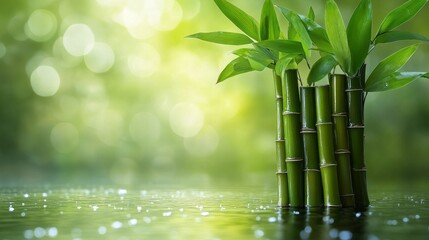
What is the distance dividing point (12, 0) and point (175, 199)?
574 cm

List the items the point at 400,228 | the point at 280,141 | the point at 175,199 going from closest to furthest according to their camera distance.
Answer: the point at 400,228 → the point at 280,141 → the point at 175,199

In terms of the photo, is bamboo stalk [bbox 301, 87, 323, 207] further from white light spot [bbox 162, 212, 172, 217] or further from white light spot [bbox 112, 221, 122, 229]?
white light spot [bbox 112, 221, 122, 229]

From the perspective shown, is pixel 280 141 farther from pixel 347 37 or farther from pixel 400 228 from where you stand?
pixel 400 228

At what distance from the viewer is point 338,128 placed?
3.37 m

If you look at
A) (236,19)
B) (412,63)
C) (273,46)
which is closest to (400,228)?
(273,46)

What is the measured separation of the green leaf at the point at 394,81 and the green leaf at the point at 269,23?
1.57ft

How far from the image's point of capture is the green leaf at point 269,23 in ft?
11.1

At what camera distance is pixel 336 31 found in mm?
3232

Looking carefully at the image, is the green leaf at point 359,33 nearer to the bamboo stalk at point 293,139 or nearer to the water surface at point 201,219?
the bamboo stalk at point 293,139

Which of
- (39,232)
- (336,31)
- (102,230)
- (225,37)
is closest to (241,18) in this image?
(225,37)

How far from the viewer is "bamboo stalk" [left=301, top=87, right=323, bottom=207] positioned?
11.1ft

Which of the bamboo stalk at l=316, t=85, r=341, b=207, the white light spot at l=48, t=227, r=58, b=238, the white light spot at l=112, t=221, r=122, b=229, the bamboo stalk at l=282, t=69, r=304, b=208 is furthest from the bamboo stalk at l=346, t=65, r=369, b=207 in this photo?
the white light spot at l=48, t=227, r=58, b=238

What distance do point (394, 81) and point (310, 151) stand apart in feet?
1.55

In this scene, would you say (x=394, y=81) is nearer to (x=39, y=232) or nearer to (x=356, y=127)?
(x=356, y=127)
